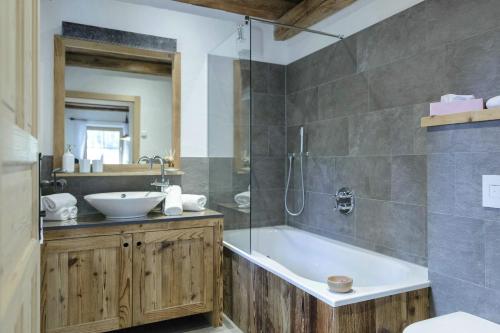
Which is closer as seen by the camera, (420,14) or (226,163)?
(420,14)

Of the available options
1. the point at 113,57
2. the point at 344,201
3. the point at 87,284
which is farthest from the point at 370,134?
the point at 87,284

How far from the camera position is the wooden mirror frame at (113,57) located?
277 centimetres

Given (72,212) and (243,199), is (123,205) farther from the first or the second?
(243,199)

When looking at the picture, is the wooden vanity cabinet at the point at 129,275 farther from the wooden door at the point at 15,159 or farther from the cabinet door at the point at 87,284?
the wooden door at the point at 15,159

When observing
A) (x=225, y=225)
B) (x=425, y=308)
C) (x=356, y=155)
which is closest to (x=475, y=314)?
(x=425, y=308)

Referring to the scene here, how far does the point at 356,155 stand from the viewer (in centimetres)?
281

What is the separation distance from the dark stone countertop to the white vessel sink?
Answer: 55 mm

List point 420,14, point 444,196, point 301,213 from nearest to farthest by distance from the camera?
point 444,196 < point 420,14 < point 301,213

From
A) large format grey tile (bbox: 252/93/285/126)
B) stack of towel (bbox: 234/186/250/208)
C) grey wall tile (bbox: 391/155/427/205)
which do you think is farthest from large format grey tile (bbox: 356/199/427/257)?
large format grey tile (bbox: 252/93/285/126)

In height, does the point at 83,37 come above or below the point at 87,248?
above

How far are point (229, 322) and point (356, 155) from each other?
5.57 feet

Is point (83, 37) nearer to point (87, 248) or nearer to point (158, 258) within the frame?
point (87, 248)

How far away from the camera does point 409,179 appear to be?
93.4 inches

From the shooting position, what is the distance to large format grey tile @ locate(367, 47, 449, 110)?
2197 mm
